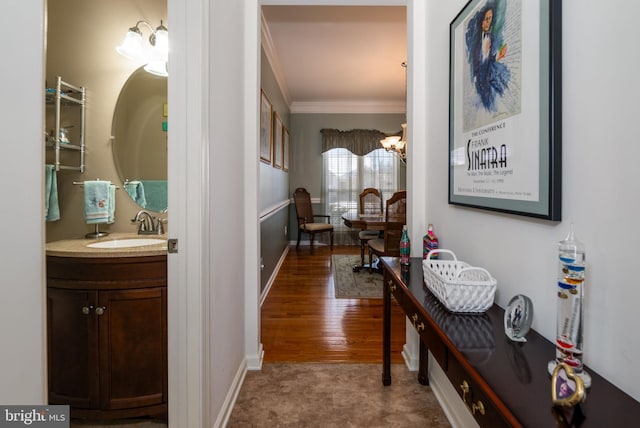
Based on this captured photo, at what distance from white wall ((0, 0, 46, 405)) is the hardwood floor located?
177 cm

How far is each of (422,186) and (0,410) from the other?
1983mm

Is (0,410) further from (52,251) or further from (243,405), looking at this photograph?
(243,405)

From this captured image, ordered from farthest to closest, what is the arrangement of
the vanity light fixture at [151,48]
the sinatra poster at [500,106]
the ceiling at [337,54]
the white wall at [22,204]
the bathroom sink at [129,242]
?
1. the ceiling at [337,54]
2. the vanity light fixture at [151,48]
3. the bathroom sink at [129,242]
4. the sinatra poster at [500,106]
5. the white wall at [22,204]

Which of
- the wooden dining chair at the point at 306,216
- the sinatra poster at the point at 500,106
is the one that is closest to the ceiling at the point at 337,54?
the wooden dining chair at the point at 306,216

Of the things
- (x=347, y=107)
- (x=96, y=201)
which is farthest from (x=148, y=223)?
→ (x=347, y=107)

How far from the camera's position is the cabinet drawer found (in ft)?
2.26

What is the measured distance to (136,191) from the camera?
2.19 meters

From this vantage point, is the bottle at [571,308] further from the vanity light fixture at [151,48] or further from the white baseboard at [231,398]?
the vanity light fixture at [151,48]

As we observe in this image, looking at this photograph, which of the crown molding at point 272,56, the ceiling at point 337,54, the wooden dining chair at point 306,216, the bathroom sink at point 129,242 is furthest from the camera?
the wooden dining chair at point 306,216

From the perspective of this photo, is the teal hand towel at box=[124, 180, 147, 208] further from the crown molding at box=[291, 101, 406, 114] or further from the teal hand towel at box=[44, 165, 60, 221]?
the crown molding at box=[291, 101, 406, 114]

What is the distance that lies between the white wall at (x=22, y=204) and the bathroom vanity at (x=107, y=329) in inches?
37.0

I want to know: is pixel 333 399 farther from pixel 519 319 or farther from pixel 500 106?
pixel 500 106

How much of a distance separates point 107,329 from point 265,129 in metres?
2.64

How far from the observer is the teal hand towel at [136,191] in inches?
85.8
